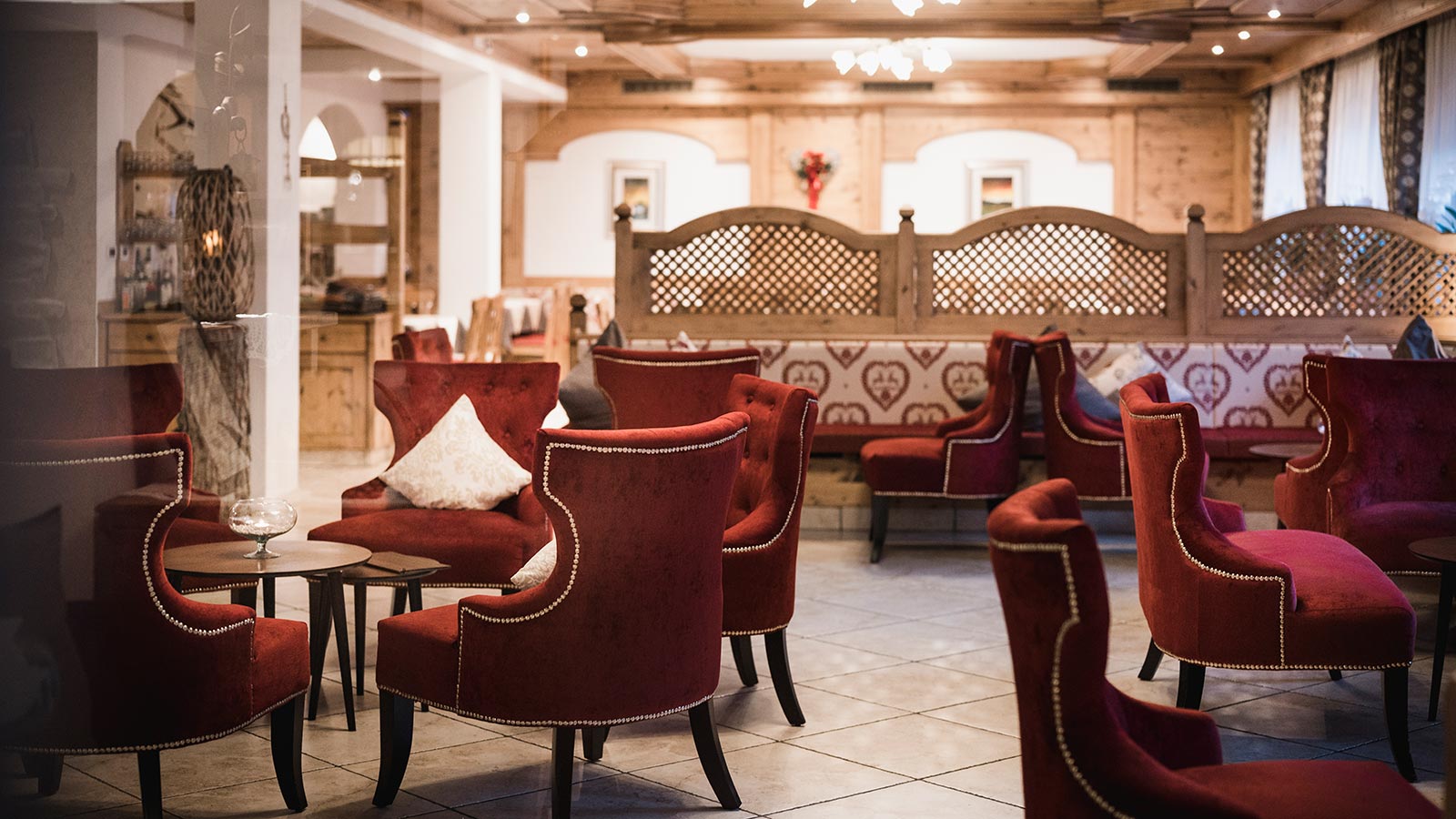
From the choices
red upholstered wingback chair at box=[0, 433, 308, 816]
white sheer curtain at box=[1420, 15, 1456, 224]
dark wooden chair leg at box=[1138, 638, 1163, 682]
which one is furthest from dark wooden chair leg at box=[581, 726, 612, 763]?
white sheer curtain at box=[1420, 15, 1456, 224]

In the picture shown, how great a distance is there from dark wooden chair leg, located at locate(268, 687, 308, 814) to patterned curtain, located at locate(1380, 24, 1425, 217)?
8.53 m

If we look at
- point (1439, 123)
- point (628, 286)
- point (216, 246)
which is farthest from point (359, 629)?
point (1439, 123)

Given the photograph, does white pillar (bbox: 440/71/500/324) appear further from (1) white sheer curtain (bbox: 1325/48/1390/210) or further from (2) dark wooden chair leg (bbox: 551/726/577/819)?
(2) dark wooden chair leg (bbox: 551/726/577/819)

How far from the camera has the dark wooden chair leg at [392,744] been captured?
304 centimetres

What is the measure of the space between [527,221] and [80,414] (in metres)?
9.94

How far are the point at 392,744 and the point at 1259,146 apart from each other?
11.3 m

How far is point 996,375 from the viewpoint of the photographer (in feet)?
20.4

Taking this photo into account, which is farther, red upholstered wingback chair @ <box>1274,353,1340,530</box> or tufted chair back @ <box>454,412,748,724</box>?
red upholstered wingback chair @ <box>1274,353,1340,530</box>

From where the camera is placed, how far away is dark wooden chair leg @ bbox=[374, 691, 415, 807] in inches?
120

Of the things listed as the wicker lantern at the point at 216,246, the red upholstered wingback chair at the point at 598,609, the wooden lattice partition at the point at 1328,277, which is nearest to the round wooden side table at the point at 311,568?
the red upholstered wingback chair at the point at 598,609

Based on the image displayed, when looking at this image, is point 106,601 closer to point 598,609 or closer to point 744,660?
point 598,609

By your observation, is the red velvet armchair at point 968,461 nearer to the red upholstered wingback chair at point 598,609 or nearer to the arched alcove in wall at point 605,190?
the red upholstered wingback chair at point 598,609

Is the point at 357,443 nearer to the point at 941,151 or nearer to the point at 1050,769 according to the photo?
the point at 1050,769

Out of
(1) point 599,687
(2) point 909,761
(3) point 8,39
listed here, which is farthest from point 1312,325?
(3) point 8,39
